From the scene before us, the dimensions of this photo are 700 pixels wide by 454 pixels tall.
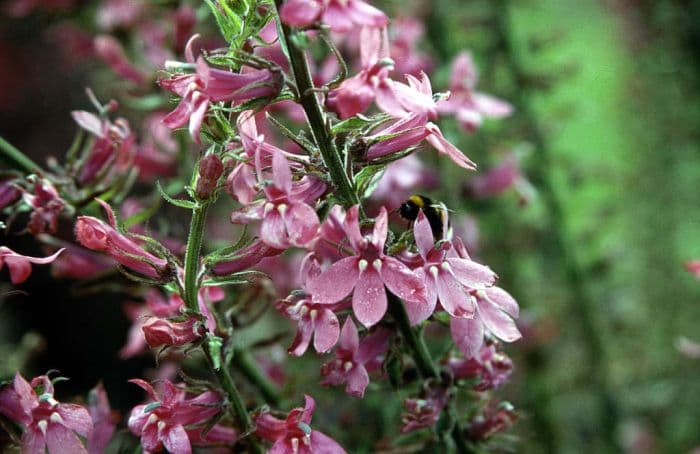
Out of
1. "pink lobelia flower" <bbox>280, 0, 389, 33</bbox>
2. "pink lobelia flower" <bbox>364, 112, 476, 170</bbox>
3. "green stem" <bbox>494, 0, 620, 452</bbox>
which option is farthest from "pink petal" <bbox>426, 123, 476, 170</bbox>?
"green stem" <bbox>494, 0, 620, 452</bbox>

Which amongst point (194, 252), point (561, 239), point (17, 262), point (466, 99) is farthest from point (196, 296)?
point (561, 239)

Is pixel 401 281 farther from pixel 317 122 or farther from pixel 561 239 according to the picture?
pixel 561 239

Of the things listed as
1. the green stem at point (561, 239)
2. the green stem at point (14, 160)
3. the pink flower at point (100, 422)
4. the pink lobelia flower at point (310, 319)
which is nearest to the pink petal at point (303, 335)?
the pink lobelia flower at point (310, 319)

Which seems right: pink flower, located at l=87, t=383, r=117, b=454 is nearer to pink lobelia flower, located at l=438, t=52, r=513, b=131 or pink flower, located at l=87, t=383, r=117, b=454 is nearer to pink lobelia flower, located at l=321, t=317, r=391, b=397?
pink lobelia flower, located at l=321, t=317, r=391, b=397

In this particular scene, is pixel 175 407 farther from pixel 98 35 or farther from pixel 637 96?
pixel 637 96

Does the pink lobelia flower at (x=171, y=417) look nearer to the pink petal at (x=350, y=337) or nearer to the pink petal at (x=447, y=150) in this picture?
the pink petal at (x=350, y=337)
